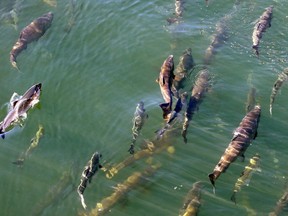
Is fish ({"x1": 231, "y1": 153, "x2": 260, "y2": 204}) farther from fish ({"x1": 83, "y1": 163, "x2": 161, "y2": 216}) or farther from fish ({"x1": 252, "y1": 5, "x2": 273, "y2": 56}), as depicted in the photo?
fish ({"x1": 252, "y1": 5, "x2": 273, "y2": 56})

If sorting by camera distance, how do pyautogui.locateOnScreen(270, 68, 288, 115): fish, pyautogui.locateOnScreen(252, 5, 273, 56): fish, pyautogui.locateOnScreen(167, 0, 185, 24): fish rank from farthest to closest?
pyautogui.locateOnScreen(167, 0, 185, 24): fish
pyautogui.locateOnScreen(252, 5, 273, 56): fish
pyautogui.locateOnScreen(270, 68, 288, 115): fish

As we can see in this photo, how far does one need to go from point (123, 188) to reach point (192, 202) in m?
1.27

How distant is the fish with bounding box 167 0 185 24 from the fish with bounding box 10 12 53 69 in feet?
10.4

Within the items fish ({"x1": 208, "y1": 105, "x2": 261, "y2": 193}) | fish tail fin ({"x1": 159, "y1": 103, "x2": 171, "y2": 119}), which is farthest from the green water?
fish tail fin ({"x1": 159, "y1": 103, "x2": 171, "y2": 119})

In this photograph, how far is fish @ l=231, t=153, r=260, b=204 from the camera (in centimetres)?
853

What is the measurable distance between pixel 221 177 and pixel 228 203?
0.56 metres

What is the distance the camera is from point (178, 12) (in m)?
12.7

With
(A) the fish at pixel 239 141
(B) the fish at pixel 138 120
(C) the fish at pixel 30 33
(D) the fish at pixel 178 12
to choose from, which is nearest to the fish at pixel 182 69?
(B) the fish at pixel 138 120

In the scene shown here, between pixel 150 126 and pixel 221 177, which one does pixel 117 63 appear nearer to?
pixel 150 126

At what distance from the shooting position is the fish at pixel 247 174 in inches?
336

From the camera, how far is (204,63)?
11.1m

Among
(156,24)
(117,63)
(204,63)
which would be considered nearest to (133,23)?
(156,24)

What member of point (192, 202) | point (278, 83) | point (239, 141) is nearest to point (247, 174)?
point (239, 141)

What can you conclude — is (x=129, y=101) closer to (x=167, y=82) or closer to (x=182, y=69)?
(x=167, y=82)
